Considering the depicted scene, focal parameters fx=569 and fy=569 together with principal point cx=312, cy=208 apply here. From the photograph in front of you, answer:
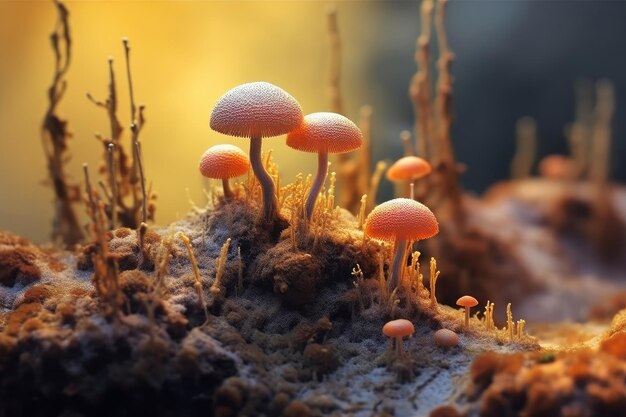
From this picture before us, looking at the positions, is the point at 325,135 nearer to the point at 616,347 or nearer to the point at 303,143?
the point at 303,143

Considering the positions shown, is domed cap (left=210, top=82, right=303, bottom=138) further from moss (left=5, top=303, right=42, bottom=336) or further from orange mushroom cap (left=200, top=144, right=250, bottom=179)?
moss (left=5, top=303, right=42, bottom=336)

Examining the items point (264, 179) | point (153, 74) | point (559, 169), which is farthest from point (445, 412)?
point (559, 169)

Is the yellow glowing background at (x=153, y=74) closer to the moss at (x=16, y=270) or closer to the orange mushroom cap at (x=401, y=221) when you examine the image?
the moss at (x=16, y=270)

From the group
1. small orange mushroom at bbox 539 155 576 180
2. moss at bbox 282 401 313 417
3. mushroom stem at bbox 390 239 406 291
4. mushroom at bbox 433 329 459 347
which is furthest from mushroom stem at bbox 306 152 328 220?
small orange mushroom at bbox 539 155 576 180

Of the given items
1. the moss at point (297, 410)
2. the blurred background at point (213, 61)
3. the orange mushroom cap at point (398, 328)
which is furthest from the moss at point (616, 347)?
the blurred background at point (213, 61)

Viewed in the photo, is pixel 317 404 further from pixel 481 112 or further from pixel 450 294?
pixel 481 112

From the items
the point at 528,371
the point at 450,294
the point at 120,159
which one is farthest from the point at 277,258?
the point at 450,294
